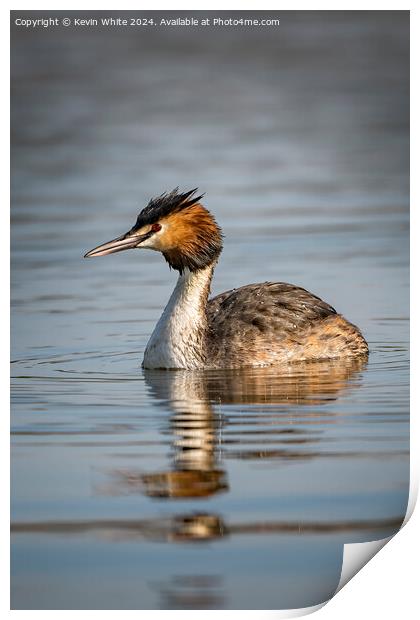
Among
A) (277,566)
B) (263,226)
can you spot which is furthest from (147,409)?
(263,226)

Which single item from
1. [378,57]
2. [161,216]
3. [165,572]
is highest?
[378,57]

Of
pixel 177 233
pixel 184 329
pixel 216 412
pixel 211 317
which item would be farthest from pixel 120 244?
pixel 216 412

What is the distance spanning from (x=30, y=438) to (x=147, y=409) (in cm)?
81

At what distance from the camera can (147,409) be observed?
22.2 feet

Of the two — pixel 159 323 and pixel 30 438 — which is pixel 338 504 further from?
pixel 159 323

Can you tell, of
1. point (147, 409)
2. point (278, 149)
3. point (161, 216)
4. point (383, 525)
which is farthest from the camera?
point (278, 149)

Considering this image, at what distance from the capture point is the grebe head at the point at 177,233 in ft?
26.6

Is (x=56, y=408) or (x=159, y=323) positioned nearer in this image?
(x=56, y=408)

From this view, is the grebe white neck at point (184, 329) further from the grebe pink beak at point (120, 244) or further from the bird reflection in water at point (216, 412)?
the grebe pink beak at point (120, 244)

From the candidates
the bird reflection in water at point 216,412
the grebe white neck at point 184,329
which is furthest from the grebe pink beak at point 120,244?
the bird reflection in water at point 216,412

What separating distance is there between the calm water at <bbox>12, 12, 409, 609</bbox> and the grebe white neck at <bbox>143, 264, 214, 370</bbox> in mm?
186

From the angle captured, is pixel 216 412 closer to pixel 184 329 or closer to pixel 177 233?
pixel 184 329

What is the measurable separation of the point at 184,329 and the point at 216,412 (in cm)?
164

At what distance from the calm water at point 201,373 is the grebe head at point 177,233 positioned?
384 mm
